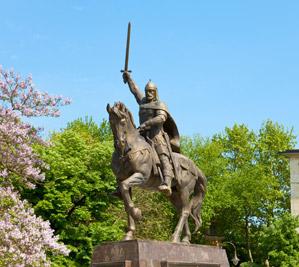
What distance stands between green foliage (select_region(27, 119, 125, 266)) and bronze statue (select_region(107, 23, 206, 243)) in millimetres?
16049

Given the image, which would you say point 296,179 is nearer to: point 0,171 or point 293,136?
point 293,136

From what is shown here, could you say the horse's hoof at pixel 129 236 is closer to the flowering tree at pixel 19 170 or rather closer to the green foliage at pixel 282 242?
the flowering tree at pixel 19 170

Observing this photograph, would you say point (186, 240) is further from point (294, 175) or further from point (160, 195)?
point (294, 175)

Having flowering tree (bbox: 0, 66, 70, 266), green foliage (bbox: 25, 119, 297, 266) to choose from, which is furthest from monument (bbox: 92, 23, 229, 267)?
green foliage (bbox: 25, 119, 297, 266)

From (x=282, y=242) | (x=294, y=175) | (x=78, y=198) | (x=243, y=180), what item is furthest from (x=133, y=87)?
(x=294, y=175)

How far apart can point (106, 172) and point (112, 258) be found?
2118cm

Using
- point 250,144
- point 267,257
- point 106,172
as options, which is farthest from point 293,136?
point 106,172

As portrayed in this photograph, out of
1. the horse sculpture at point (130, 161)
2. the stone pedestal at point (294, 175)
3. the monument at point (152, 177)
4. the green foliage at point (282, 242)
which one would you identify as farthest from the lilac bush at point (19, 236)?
the stone pedestal at point (294, 175)

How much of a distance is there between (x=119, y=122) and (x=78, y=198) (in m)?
19.8

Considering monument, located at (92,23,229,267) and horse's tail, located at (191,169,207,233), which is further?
horse's tail, located at (191,169,207,233)

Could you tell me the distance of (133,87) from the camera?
15.7m

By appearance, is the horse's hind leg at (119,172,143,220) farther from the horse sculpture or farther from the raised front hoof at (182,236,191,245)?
the raised front hoof at (182,236,191,245)

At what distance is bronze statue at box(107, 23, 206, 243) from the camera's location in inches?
542

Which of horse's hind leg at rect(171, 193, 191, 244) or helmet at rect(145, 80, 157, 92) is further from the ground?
helmet at rect(145, 80, 157, 92)
